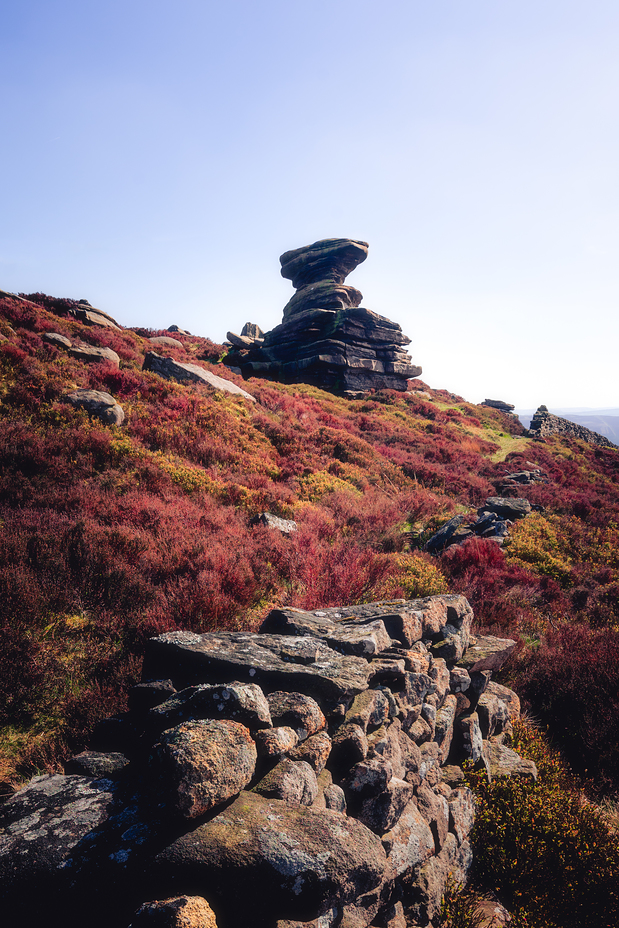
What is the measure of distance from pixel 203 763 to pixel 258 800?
52cm

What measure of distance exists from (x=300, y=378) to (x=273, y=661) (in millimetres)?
31883

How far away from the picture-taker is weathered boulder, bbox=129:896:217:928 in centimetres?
190

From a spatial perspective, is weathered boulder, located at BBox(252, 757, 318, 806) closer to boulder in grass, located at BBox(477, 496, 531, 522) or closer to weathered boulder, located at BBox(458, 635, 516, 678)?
weathered boulder, located at BBox(458, 635, 516, 678)

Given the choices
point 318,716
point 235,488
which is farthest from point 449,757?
point 235,488

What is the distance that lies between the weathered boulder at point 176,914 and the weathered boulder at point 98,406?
417 inches

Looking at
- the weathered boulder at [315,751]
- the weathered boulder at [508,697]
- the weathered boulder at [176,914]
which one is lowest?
the weathered boulder at [508,697]

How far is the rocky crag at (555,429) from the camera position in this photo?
35531 millimetres

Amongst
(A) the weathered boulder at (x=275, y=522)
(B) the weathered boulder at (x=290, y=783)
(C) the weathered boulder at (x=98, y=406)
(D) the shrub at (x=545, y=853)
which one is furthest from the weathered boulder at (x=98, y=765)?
(C) the weathered boulder at (x=98, y=406)

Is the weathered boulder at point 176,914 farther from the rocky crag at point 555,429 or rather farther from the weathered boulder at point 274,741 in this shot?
the rocky crag at point 555,429

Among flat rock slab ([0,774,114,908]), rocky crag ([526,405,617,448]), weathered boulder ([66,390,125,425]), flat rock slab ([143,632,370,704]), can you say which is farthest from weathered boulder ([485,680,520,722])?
rocky crag ([526,405,617,448])

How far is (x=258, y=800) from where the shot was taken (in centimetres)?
257

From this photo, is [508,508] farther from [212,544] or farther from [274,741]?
[274,741]

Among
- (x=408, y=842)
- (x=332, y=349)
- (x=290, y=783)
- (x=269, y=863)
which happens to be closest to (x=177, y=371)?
(x=290, y=783)

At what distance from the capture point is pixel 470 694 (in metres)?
5.86
